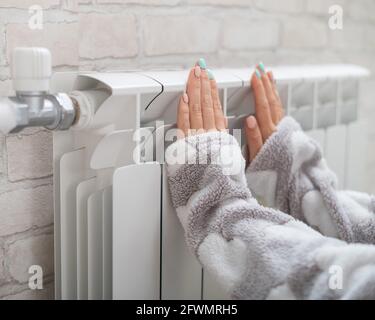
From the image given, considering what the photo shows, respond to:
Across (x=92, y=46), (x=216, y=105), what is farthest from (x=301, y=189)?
(x=92, y=46)

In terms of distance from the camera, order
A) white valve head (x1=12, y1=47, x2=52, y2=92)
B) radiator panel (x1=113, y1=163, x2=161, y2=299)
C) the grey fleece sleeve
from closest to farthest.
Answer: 1. white valve head (x1=12, y1=47, x2=52, y2=92)
2. radiator panel (x1=113, y1=163, x2=161, y2=299)
3. the grey fleece sleeve

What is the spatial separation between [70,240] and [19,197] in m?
0.11

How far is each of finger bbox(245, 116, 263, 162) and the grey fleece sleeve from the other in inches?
0.8

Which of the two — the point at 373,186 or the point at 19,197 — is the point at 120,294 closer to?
the point at 19,197

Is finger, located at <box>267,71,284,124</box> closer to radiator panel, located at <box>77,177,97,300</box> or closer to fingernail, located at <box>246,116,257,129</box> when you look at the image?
fingernail, located at <box>246,116,257,129</box>

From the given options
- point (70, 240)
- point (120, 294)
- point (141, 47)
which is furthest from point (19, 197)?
point (141, 47)

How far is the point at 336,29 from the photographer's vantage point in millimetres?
1518

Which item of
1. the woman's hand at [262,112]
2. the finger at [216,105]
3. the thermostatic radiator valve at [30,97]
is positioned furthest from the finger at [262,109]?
the thermostatic radiator valve at [30,97]

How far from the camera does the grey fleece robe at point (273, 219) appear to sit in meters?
0.78

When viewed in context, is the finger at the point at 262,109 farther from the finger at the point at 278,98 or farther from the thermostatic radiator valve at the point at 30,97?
the thermostatic radiator valve at the point at 30,97

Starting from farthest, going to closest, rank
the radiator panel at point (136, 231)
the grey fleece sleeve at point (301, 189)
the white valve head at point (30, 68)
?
1. the grey fleece sleeve at point (301, 189)
2. the radiator panel at point (136, 231)
3. the white valve head at point (30, 68)

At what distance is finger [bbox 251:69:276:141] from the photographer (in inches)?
41.8

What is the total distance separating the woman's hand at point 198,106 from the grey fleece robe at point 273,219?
0.16 feet

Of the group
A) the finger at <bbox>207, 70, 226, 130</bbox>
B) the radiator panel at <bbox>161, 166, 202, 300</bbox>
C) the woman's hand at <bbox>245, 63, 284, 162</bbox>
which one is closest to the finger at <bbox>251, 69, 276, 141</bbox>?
the woman's hand at <bbox>245, 63, 284, 162</bbox>
